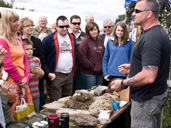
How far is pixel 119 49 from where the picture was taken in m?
3.82

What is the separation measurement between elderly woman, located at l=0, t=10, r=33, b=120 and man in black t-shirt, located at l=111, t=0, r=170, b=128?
147 centimetres

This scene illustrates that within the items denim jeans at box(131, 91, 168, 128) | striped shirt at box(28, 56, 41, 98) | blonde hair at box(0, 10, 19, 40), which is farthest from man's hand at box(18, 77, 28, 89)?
denim jeans at box(131, 91, 168, 128)

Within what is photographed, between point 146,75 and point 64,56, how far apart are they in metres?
2.25

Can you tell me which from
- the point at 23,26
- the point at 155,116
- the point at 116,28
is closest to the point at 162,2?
the point at 116,28

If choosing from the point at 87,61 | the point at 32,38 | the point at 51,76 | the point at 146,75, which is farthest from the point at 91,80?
the point at 146,75

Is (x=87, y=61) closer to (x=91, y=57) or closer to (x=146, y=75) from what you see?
(x=91, y=57)

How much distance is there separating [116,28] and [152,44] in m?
1.99

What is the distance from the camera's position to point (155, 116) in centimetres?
214

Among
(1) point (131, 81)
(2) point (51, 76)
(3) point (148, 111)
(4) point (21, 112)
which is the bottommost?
(4) point (21, 112)

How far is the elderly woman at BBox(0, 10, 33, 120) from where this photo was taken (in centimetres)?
274

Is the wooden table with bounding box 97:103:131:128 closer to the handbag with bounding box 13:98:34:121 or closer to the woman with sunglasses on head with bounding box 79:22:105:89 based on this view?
the handbag with bounding box 13:98:34:121

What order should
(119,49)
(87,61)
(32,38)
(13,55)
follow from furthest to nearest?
1. (87,61)
2. (119,49)
3. (32,38)
4. (13,55)

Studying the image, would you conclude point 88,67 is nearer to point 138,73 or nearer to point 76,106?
point 76,106

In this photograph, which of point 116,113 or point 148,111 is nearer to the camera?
point 148,111
